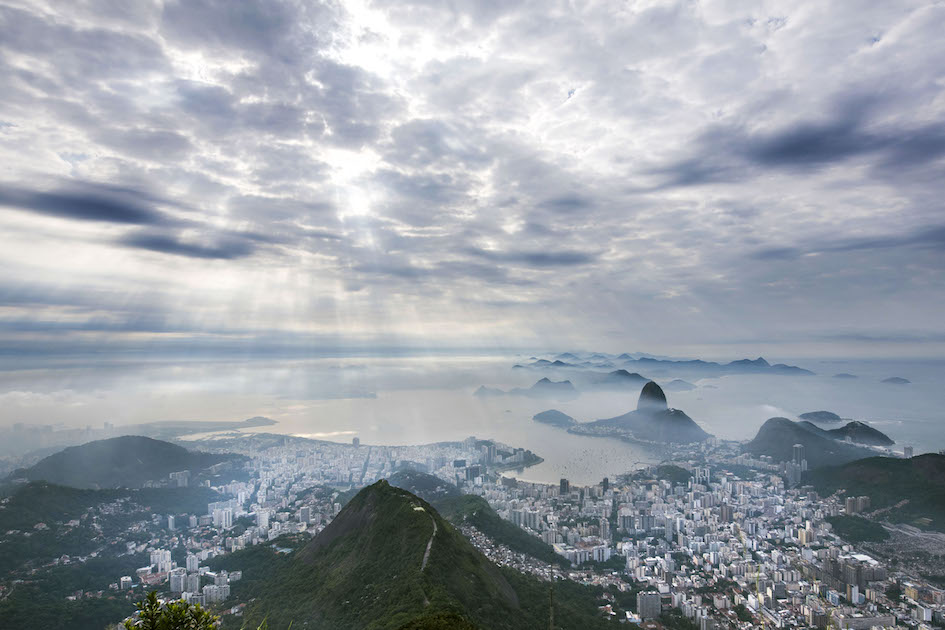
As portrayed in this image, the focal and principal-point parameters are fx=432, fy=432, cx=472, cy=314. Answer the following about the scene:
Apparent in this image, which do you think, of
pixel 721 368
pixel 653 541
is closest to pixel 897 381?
pixel 721 368

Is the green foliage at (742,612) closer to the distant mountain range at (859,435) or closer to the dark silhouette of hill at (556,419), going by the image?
the distant mountain range at (859,435)

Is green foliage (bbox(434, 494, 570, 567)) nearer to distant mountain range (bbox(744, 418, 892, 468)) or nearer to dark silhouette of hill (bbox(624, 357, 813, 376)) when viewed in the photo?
distant mountain range (bbox(744, 418, 892, 468))

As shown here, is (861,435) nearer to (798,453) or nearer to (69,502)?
(798,453)

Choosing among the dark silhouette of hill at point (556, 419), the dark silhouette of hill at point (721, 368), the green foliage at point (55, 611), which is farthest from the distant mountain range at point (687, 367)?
the green foliage at point (55, 611)

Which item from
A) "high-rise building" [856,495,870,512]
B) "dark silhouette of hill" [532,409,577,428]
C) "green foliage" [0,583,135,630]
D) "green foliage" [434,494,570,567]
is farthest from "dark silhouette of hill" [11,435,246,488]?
"high-rise building" [856,495,870,512]

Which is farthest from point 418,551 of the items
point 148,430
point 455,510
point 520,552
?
point 148,430

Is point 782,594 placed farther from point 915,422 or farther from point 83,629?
point 915,422

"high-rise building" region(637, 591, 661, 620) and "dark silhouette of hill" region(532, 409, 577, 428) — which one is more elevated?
"high-rise building" region(637, 591, 661, 620)
